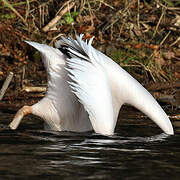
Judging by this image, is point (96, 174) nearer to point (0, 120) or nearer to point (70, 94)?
point (70, 94)

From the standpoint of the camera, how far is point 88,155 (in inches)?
157

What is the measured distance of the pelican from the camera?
15.4 ft

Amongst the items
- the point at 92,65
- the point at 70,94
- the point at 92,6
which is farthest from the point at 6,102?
the point at 92,6

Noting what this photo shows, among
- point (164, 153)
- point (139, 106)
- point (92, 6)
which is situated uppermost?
point (92, 6)

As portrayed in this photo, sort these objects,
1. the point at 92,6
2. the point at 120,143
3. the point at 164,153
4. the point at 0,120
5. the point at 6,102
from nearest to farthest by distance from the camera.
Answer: the point at 164,153
the point at 120,143
the point at 0,120
the point at 6,102
the point at 92,6

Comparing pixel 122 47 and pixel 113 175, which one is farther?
pixel 122 47

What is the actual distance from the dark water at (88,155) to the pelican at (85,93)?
18 cm

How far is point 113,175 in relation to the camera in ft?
11.0

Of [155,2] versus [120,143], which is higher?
[155,2]

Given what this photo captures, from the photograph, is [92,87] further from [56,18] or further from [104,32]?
[104,32]

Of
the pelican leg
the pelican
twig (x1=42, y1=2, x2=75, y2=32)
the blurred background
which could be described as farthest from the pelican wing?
twig (x1=42, y1=2, x2=75, y2=32)

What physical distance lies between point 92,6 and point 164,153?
6171 millimetres

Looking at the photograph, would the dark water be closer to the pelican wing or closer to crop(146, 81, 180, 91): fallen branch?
the pelican wing

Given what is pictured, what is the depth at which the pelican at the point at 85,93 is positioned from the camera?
470 cm
